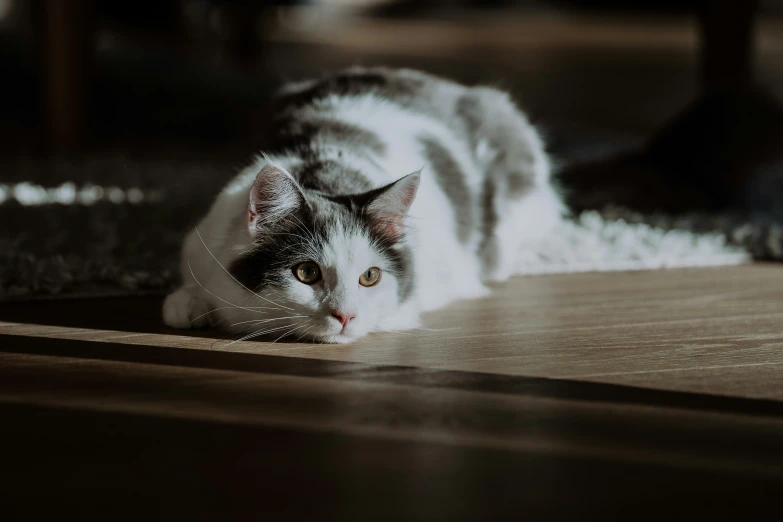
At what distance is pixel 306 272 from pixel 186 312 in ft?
0.75

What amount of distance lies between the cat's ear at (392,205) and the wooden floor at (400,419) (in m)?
0.17

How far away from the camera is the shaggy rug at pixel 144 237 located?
1.62 m

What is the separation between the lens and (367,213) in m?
1.31

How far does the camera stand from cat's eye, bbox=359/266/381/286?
1.29 metres

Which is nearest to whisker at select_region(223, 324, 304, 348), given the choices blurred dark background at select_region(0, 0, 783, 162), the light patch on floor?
blurred dark background at select_region(0, 0, 783, 162)

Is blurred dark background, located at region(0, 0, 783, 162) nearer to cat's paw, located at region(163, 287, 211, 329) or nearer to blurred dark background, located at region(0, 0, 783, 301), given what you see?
blurred dark background, located at region(0, 0, 783, 301)

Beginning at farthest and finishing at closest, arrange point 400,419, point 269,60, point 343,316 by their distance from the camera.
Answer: point 269,60
point 343,316
point 400,419

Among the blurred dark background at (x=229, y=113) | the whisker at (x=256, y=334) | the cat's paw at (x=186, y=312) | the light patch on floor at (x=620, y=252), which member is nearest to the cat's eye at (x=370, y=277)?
the whisker at (x=256, y=334)

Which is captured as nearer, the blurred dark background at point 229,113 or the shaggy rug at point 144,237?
the shaggy rug at point 144,237

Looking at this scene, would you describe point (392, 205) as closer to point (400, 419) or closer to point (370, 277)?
point (370, 277)

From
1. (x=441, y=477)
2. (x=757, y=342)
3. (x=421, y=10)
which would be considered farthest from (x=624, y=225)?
(x=421, y=10)

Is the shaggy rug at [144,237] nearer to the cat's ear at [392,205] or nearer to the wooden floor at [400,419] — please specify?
the wooden floor at [400,419]

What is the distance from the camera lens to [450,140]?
1797 mm

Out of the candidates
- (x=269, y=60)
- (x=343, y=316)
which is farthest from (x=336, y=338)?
(x=269, y=60)
